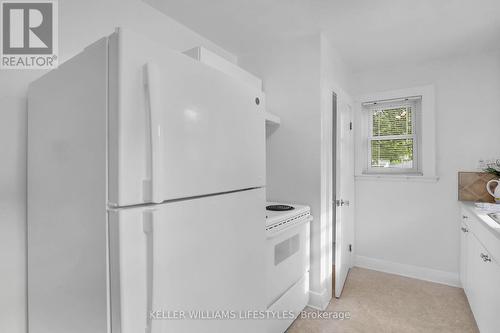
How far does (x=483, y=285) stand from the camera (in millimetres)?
1745

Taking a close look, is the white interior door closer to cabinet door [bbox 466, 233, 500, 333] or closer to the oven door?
the oven door

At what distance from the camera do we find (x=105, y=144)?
732mm

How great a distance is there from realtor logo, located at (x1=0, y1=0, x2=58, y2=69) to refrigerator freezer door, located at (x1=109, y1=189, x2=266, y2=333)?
3.79ft

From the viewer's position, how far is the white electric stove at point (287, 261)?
168 centimetres

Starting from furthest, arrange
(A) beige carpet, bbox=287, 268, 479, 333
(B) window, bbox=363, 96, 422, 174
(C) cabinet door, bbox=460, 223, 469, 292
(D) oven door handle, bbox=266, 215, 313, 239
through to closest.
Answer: (B) window, bbox=363, 96, 422, 174
(C) cabinet door, bbox=460, 223, 469, 292
(A) beige carpet, bbox=287, 268, 479, 333
(D) oven door handle, bbox=266, 215, 313, 239

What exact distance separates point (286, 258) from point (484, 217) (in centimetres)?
143

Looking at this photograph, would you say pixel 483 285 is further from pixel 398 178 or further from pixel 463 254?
pixel 398 178

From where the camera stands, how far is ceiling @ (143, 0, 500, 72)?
1.78 metres

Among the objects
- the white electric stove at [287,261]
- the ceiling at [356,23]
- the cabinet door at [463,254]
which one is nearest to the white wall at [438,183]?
the cabinet door at [463,254]

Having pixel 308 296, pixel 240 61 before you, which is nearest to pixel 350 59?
pixel 240 61

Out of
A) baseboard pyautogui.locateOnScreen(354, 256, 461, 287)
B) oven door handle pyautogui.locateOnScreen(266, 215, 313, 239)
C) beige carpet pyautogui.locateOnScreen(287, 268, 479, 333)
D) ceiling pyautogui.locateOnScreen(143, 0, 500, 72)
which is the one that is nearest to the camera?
oven door handle pyautogui.locateOnScreen(266, 215, 313, 239)

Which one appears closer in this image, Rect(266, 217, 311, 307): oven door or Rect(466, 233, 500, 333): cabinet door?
Rect(466, 233, 500, 333): cabinet door

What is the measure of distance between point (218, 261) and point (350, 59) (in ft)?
8.49

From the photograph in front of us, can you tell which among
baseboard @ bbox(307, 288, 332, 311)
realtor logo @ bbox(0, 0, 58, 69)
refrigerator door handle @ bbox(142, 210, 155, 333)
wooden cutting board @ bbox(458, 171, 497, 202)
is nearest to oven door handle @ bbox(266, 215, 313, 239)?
baseboard @ bbox(307, 288, 332, 311)
